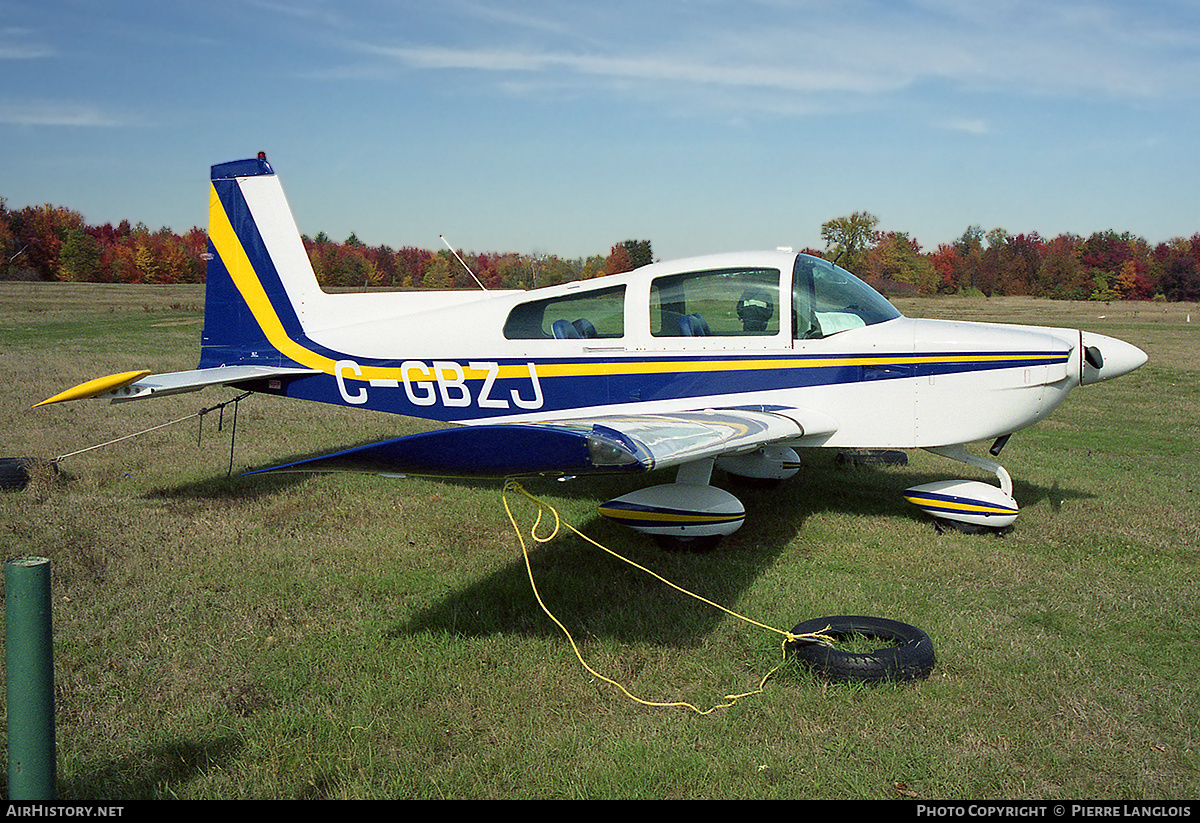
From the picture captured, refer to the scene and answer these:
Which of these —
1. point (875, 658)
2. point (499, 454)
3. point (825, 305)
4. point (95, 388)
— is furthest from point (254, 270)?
point (875, 658)

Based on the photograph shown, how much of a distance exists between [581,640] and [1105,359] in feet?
15.6

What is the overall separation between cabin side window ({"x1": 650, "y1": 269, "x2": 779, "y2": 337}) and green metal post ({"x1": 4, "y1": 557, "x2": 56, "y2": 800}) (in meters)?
5.03

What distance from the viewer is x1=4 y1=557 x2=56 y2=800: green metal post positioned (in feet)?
7.57

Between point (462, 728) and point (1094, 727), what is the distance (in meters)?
2.86

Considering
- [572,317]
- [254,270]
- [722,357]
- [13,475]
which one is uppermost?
[254,270]

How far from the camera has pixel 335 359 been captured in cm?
777

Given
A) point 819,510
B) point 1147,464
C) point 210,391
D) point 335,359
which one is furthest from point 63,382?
point 1147,464

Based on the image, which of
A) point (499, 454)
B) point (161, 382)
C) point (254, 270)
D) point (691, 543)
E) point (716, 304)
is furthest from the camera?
point (254, 270)

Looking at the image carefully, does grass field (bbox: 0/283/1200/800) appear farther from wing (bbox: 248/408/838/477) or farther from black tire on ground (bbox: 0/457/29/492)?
wing (bbox: 248/408/838/477)

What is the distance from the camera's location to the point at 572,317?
699 centimetres

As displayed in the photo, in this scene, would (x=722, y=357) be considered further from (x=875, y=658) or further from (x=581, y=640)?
(x=875, y=658)

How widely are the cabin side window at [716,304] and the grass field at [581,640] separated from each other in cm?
173

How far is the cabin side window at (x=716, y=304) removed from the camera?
656 cm

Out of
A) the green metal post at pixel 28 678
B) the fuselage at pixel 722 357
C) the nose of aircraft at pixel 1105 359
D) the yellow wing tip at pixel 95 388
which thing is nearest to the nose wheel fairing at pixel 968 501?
the fuselage at pixel 722 357
